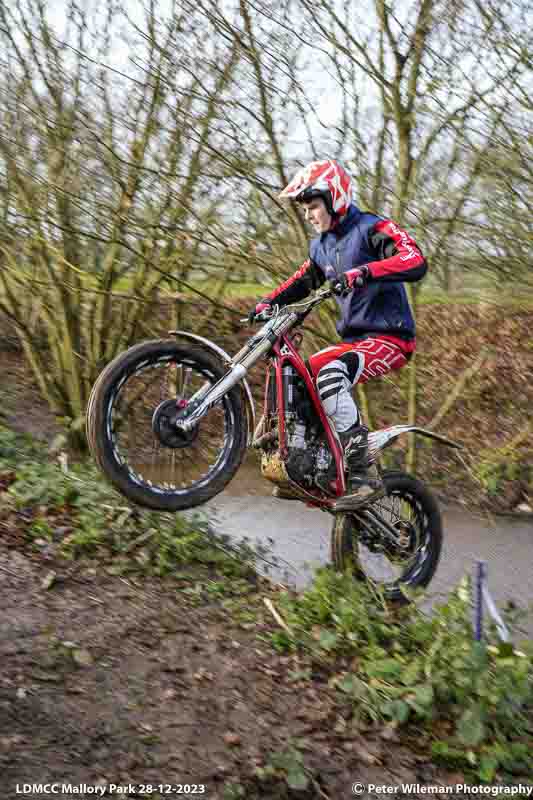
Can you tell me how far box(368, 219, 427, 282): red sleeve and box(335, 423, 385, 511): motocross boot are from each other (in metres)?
0.93

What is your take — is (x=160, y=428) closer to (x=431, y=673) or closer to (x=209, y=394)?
(x=209, y=394)

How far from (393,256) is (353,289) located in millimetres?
313

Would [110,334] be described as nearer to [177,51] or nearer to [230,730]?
[177,51]

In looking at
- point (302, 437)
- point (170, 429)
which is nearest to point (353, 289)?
point (302, 437)

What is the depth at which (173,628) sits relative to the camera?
14.4ft

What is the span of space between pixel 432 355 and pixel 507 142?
679cm

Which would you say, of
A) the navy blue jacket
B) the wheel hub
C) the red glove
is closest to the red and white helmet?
the navy blue jacket

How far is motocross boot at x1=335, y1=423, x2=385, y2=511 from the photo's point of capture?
5281mm

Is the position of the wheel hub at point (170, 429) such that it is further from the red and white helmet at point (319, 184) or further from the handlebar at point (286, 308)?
the red and white helmet at point (319, 184)

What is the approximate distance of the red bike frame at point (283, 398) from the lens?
16.2 feet

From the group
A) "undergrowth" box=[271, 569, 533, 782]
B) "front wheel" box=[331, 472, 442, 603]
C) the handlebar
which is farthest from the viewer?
"front wheel" box=[331, 472, 442, 603]

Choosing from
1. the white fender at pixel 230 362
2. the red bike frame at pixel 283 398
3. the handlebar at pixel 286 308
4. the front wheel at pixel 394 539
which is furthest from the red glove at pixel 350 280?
the front wheel at pixel 394 539

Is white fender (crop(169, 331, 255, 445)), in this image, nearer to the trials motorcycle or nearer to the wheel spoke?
the trials motorcycle

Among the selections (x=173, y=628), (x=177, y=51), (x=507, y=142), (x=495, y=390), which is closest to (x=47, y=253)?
(x=177, y=51)
